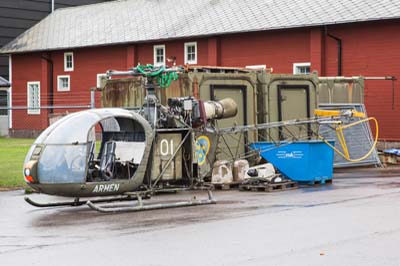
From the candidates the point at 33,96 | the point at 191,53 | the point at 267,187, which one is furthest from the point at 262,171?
the point at 33,96

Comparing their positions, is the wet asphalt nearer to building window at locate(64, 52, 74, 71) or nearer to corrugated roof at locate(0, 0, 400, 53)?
corrugated roof at locate(0, 0, 400, 53)

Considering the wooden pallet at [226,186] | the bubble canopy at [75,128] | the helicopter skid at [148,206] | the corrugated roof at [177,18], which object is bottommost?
the wooden pallet at [226,186]

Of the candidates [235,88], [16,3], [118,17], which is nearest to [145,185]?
[235,88]

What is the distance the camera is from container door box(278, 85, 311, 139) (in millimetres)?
22547

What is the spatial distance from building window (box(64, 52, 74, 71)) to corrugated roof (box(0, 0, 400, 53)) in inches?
28.8

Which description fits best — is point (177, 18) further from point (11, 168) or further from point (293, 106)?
point (11, 168)

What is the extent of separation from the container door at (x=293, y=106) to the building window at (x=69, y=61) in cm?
2242

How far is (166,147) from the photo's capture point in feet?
53.7

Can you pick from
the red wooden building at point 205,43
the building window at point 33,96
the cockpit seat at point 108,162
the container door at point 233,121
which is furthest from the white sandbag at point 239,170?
the building window at point 33,96

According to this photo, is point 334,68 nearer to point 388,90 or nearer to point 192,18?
point 388,90

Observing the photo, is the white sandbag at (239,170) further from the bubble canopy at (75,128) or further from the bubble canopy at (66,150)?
the bubble canopy at (66,150)

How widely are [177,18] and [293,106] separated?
56.1 ft

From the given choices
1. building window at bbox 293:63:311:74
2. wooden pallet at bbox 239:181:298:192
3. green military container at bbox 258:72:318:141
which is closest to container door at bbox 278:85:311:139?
green military container at bbox 258:72:318:141

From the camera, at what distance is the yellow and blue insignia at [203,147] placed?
1925 cm
